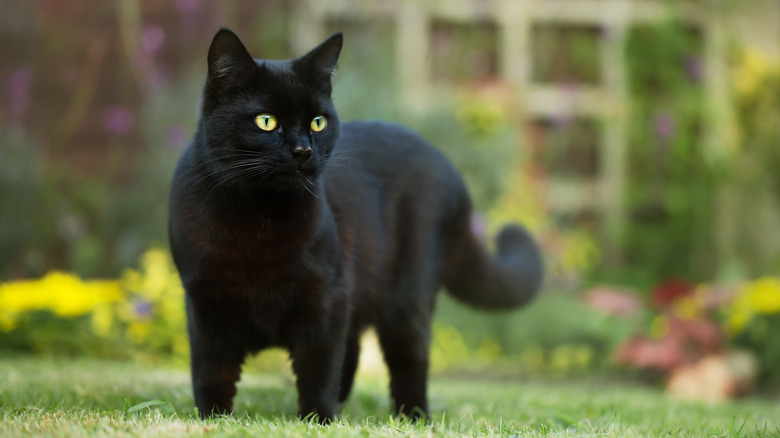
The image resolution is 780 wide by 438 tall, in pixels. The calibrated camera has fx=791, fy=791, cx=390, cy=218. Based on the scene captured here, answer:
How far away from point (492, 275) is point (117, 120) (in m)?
3.62

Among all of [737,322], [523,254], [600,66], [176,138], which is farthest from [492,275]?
[600,66]

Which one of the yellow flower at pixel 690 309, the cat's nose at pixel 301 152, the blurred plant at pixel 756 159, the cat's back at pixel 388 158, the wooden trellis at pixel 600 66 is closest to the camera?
the cat's nose at pixel 301 152

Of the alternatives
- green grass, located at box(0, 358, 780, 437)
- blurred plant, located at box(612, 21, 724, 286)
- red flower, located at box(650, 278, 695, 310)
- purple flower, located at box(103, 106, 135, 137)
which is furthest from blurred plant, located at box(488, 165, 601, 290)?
purple flower, located at box(103, 106, 135, 137)

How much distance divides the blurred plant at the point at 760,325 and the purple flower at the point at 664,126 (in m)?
2.75

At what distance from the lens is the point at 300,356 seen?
7.06ft

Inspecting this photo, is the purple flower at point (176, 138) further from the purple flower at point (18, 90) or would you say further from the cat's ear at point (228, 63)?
the cat's ear at point (228, 63)

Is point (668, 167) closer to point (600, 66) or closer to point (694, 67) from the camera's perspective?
point (694, 67)

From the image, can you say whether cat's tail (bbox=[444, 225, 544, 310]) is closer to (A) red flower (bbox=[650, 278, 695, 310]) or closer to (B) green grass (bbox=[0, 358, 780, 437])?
(B) green grass (bbox=[0, 358, 780, 437])

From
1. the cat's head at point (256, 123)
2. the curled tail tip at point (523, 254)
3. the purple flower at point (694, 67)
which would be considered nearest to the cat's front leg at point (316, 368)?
the cat's head at point (256, 123)

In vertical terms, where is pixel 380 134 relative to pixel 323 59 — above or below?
below

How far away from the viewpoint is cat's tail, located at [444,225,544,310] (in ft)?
9.68

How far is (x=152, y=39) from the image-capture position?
6066mm

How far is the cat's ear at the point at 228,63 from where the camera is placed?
2.01 metres

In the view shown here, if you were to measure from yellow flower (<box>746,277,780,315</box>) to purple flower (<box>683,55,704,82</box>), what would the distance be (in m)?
3.18
